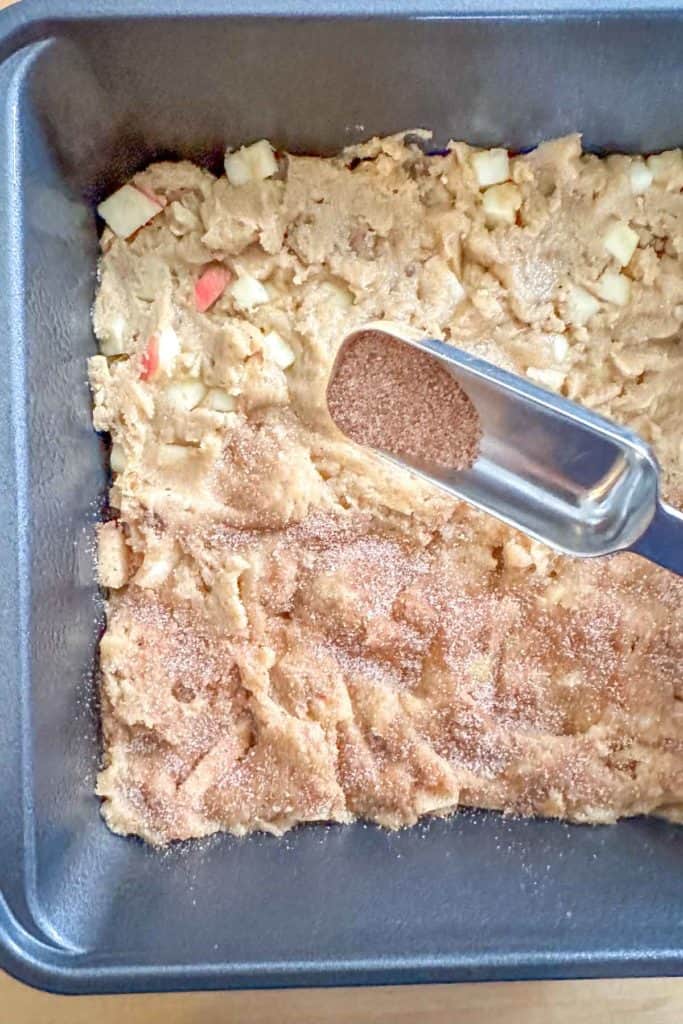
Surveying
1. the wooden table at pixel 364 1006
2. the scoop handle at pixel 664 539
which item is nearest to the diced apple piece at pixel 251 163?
the scoop handle at pixel 664 539

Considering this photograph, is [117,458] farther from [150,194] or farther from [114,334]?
[150,194]

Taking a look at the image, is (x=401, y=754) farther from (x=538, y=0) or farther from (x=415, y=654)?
(x=538, y=0)

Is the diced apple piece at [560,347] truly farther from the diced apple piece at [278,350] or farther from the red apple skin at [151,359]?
the red apple skin at [151,359]

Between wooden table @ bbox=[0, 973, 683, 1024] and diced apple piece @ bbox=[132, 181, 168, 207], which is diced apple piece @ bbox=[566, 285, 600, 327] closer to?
diced apple piece @ bbox=[132, 181, 168, 207]

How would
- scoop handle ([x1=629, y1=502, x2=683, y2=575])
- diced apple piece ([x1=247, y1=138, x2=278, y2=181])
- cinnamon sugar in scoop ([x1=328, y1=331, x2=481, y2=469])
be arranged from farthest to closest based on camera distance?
diced apple piece ([x1=247, y1=138, x2=278, y2=181]) → cinnamon sugar in scoop ([x1=328, y1=331, x2=481, y2=469]) → scoop handle ([x1=629, y1=502, x2=683, y2=575])

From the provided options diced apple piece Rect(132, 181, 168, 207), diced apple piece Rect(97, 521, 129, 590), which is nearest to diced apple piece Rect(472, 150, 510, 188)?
diced apple piece Rect(132, 181, 168, 207)
